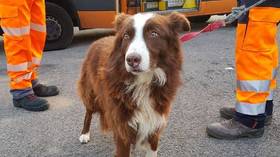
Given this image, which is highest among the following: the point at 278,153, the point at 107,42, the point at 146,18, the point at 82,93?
the point at 146,18

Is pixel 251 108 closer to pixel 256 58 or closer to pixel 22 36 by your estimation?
pixel 256 58

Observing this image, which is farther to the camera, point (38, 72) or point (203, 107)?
point (38, 72)

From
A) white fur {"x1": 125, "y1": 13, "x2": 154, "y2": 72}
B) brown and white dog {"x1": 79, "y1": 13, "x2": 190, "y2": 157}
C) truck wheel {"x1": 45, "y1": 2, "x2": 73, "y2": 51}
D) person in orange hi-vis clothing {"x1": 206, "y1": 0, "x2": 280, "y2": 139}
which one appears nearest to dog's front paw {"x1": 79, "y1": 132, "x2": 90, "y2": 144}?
brown and white dog {"x1": 79, "y1": 13, "x2": 190, "y2": 157}

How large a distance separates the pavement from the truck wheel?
3.60 ft

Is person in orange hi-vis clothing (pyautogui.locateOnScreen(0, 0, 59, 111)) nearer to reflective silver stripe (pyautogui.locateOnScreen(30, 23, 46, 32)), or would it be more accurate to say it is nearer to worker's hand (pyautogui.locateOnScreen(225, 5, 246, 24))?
reflective silver stripe (pyautogui.locateOnScreen(30, 23, 46, 32))

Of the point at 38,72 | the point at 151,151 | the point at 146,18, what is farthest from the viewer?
the point at 38,72

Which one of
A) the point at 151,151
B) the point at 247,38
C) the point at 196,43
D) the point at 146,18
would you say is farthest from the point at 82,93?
the point at 196,43

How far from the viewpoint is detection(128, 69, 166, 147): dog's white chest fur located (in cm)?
294

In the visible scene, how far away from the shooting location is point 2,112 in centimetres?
447

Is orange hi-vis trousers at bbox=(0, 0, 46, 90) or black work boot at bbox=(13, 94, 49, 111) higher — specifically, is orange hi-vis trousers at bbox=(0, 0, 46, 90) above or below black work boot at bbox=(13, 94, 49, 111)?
above

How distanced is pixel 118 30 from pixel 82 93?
1.04 meters

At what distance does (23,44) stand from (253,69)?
235 centimetres

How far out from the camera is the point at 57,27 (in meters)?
7.12

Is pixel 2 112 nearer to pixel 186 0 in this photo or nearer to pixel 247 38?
pixel 247 38
